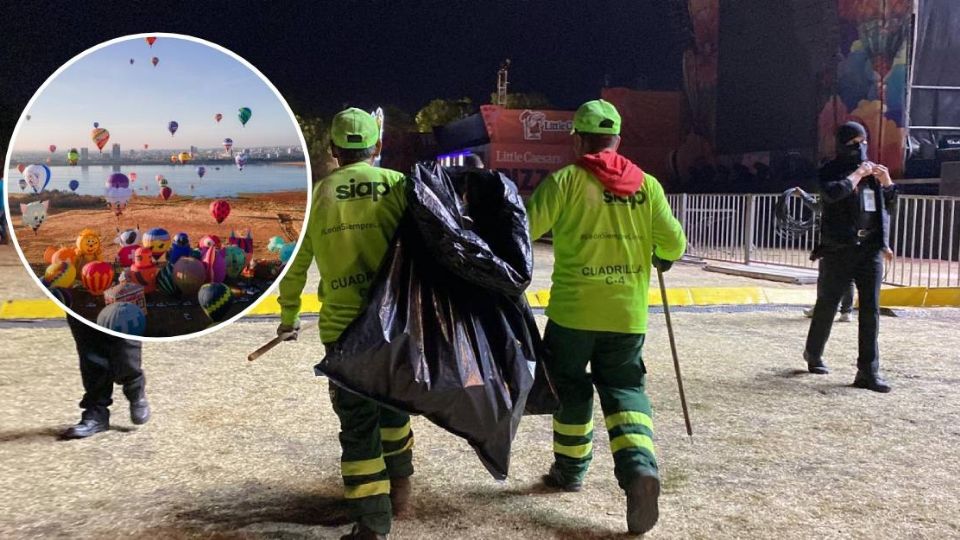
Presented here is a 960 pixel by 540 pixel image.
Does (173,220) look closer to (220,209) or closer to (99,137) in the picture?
(220,209)

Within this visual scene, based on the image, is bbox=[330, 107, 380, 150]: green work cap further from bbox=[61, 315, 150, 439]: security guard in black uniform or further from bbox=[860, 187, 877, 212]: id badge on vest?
bbox=[860, 187, 877, 212]: id badge on vest

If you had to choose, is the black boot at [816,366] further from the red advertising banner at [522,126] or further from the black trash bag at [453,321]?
the red advertising banner at [522,126]

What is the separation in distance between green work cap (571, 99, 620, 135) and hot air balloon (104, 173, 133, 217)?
1913mm

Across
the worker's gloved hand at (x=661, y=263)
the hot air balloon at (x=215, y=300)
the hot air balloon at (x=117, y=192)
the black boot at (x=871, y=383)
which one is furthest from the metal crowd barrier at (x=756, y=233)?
the hot air balloon at (x=117, y=192)

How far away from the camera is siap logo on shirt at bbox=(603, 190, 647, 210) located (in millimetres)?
3328

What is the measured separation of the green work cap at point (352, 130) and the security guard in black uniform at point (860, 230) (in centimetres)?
355

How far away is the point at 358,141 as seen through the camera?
3.10 metres

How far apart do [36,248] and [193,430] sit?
5.21 ft

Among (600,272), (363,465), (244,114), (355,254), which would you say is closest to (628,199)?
(600,272)

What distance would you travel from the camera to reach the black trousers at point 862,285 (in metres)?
5.32

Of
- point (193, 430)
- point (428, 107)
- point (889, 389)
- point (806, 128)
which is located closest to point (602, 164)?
point (193, 430)

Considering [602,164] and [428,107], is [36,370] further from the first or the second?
[428,107]

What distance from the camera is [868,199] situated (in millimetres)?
5336

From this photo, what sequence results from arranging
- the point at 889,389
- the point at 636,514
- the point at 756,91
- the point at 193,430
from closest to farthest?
the point at 636,514
the point at 193,430
the point at 889,389
the point at 756,91
